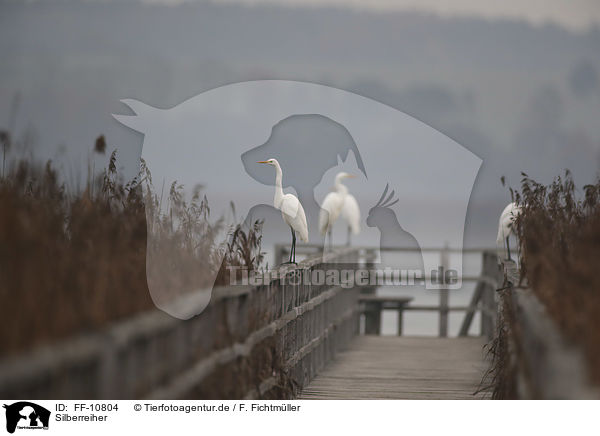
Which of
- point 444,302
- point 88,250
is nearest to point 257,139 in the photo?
point 88,250

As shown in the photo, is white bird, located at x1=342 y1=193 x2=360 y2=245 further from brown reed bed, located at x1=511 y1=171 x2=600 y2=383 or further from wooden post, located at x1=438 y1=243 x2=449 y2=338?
brown reed bed, located at x1=511 y1=171 x2=600 y2=383

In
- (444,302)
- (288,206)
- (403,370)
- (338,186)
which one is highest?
(338,186)

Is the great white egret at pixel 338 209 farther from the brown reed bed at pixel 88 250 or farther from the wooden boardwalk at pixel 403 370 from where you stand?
the brown reed bed at pixel 88 250

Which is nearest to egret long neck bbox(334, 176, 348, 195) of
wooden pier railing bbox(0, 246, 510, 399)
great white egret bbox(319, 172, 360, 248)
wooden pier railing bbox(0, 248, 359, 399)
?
great white egret bbox(319, 172, 360, 248)

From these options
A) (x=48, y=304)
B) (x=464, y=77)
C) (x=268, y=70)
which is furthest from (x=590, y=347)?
(x=464, y=77)

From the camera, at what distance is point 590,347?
7.13ft

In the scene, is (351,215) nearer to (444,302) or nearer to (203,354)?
(444,302)

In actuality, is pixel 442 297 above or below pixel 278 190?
below

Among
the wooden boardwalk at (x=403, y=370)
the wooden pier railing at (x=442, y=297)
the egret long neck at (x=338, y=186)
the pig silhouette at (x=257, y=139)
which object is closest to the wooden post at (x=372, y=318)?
the wooden pier railing at (x=442, y=297)

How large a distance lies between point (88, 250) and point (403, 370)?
12.1 feet
